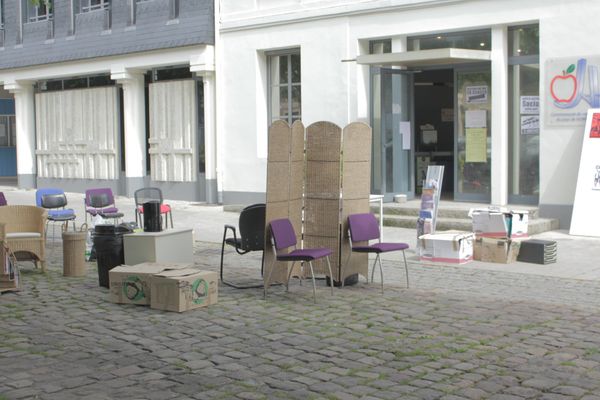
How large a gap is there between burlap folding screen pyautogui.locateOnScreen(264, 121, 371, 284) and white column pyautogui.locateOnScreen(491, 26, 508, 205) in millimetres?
5908

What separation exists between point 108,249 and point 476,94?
8505 mm

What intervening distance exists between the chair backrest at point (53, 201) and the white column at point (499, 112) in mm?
7632

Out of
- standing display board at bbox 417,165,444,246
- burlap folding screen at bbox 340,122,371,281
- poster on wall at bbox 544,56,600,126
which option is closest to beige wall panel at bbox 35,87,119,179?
poster on wall at bbox 544,56,600,126

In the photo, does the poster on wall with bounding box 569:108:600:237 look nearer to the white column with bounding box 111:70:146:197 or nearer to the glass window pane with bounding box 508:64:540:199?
the glass window pane with bounding box 508:64:540:199

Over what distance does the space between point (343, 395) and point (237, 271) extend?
18.8 ft

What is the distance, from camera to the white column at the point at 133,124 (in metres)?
Result: 21.9

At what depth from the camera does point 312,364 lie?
6.73 metres

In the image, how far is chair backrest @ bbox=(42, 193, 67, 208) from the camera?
1490 centimetres

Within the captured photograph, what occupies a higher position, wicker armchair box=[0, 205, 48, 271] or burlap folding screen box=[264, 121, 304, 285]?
burlap folding screen box=[264, 121, 304, 285]

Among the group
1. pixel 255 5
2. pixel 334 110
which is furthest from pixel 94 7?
pixel 334 110

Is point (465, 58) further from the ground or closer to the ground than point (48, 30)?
closer to the ground

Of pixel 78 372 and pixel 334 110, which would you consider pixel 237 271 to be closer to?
pixel 78 372

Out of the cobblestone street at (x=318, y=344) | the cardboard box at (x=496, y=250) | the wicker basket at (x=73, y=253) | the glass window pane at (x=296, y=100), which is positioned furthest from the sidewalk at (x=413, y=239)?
the wicker basket at (x=73, y=253)

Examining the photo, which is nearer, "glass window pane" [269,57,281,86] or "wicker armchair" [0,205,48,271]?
"wicker armchair" [0,205,48,271]
